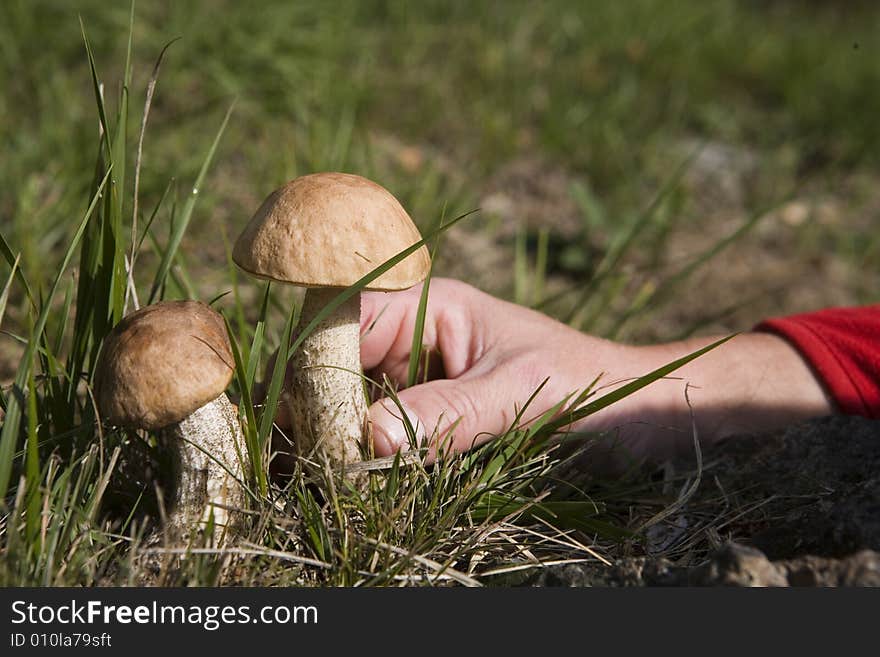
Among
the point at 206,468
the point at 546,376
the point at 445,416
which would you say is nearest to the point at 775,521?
the point at 546,376

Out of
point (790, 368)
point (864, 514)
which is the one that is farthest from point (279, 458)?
point (790, 368)

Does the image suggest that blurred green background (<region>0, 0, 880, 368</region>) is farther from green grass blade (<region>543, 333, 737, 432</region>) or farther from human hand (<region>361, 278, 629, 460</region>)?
green grass blade (<region>543, 333, 737, 432</region>)

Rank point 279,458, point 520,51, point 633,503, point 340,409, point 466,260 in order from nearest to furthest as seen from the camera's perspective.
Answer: point 340,409
point 279,458
point 633,503
point 466,260
point 520,51

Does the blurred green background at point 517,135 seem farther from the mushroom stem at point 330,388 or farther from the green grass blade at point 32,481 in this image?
the green grass blade at point 32,481

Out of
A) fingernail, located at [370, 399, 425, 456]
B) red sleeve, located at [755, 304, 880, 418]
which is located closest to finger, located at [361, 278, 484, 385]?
fingernail, located at [370, 399, 425, 456]

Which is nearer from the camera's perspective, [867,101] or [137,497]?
[137,497]

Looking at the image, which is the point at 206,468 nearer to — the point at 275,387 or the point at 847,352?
the point at 275,387

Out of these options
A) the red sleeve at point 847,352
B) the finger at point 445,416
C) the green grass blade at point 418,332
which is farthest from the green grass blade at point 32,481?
the red sleeve at point 847,352

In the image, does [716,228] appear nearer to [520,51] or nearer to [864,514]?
[520,51]
